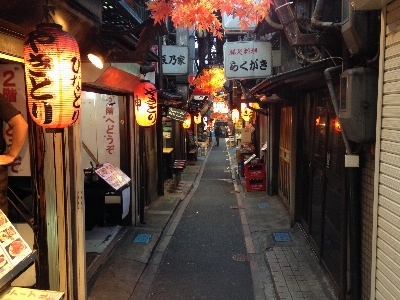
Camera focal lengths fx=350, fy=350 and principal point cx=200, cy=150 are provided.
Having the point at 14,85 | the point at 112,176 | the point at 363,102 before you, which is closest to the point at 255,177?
the point at 112,176

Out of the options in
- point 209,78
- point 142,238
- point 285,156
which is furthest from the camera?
point 209,78

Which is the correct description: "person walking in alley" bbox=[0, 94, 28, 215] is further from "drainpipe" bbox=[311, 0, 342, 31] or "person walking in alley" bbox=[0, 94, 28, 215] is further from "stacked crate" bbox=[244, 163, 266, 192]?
"stacked crate" bbox=[244, 163, 266, 192]

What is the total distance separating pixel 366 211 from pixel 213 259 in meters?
5.17

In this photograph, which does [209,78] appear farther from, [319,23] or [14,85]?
[14,85]

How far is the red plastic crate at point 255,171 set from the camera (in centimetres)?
1888

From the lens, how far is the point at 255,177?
18.9m

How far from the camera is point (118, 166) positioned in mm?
12344

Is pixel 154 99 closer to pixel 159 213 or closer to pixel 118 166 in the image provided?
pixel 118 166

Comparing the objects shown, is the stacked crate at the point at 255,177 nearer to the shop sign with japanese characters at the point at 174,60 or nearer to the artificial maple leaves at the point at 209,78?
the shop sign with japanese characters at the point at 174,60

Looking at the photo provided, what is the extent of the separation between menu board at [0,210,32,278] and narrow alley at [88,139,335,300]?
3.34 m

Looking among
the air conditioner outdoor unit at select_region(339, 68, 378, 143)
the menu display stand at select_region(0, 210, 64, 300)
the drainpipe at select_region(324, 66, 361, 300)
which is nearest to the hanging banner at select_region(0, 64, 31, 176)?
the menu display stand at select_region(0, 210, 64, 300)

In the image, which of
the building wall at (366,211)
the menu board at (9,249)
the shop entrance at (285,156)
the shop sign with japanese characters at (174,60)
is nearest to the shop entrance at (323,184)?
the building wall at (366,211)

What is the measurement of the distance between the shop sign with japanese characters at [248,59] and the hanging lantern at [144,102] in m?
3.36

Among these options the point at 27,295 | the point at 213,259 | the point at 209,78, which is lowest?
the point at 213,259
